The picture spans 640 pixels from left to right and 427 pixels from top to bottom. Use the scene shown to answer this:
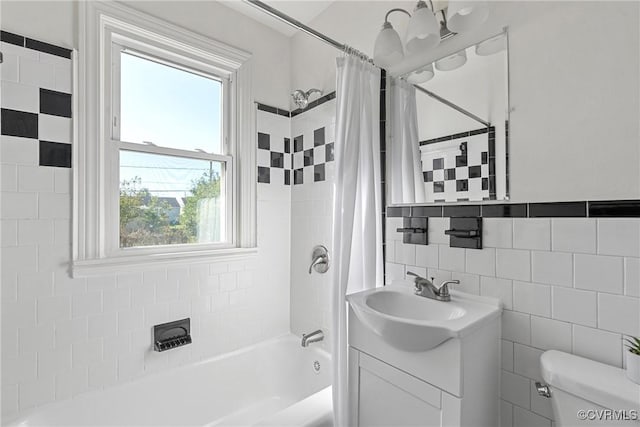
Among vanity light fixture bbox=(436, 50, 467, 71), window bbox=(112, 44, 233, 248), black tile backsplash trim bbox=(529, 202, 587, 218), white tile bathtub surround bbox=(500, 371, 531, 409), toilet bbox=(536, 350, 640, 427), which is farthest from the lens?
window bbox=(112, 44, 233, 248)

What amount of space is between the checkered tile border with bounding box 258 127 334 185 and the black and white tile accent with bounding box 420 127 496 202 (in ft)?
2.17

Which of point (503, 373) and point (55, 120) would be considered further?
point (55, 120)

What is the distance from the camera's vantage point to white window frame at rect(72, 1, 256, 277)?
57.4 inches

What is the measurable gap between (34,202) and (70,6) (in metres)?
0.93

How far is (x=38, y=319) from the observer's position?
136cm

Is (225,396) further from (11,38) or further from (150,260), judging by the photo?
(11,38)

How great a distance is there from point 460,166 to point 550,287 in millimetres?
558

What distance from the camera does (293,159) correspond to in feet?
7.40

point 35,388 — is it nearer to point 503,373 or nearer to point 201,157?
point 201,157

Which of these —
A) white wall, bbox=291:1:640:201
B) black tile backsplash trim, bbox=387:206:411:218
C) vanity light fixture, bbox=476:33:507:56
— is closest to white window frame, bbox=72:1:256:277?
black tile backsplash trim, bbox=387:206:411:218

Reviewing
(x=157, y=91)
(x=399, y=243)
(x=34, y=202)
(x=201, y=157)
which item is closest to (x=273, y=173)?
(x=201, y=157)

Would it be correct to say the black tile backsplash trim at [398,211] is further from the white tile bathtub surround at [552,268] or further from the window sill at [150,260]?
the window sill at [150,260]

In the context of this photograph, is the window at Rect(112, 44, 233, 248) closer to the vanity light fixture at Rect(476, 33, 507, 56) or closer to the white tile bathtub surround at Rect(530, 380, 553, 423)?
the vanity light fixture at Rect(476, 33, 507, 56)

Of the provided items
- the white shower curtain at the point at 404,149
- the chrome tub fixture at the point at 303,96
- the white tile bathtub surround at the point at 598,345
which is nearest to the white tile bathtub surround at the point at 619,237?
the white tile bathtub surround at the point at 598,345
